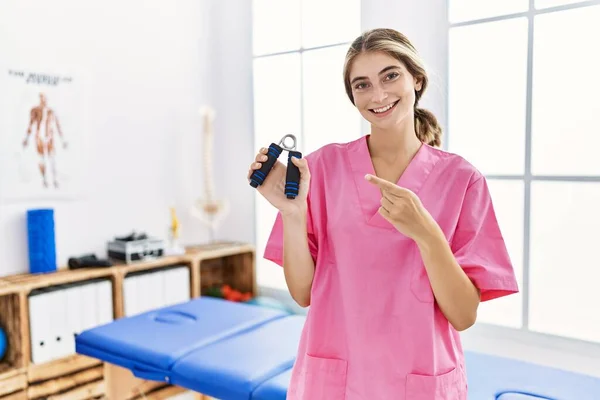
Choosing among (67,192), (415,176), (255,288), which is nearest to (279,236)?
(415,176)

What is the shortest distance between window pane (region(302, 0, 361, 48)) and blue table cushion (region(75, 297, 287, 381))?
1.68 meters

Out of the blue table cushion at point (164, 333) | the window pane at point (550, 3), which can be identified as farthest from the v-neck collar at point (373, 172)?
the window pane at point (550, 3)

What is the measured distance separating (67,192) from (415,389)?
7.59 feet

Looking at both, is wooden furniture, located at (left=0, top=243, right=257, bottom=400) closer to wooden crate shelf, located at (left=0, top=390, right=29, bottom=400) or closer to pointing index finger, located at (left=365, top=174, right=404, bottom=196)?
wooden crate shelf, located at (left=0, top=390, right=29, bottom=400)

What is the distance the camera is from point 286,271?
1164 mm

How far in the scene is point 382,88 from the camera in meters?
1.10

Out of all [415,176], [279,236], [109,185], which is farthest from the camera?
[109,185]

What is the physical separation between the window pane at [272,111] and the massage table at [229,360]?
49.0 inches

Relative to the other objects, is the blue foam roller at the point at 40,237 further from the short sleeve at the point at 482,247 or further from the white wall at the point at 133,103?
the short sleeve at the point at 482,247

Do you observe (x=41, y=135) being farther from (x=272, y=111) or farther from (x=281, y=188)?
(x=281, y=188)

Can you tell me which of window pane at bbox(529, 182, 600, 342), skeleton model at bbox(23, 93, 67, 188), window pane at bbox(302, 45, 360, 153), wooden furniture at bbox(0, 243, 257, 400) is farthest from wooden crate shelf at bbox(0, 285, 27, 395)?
window pane at bbox(529, 182, 600, 342)

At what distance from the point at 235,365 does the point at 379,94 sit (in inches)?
38.8

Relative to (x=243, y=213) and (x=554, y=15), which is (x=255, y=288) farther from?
(x=554, y=15)

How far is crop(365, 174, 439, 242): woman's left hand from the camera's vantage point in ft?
3.06
